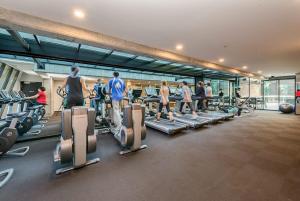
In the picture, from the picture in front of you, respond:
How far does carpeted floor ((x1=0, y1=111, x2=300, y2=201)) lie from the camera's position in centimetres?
166

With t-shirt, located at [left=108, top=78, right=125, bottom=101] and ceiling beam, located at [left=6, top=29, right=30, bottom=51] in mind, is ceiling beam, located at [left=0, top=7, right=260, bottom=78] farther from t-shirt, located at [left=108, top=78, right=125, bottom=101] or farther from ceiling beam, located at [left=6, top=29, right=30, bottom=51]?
t-shirt, located at [left=108, top=78, right=125, bottom=101]

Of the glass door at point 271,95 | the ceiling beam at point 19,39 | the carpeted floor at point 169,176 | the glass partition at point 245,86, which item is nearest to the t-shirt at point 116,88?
the carpeted floor at point 169,176

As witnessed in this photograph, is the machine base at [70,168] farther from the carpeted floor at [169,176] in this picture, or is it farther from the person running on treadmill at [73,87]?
the person running on treadmill at [73,87]

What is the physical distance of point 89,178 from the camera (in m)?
2.03

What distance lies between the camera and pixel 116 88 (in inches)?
157

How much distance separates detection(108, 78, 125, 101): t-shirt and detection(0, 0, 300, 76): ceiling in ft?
4.56

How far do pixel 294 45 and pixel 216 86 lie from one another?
33.5ft

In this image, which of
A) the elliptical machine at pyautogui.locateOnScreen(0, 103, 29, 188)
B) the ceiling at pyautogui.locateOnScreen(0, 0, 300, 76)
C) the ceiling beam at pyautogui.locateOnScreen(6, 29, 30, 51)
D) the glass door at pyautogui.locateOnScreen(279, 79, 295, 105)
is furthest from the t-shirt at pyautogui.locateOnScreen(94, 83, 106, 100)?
the glass door at pyautogui.locateOnScreen(279, 79, 295, 105)

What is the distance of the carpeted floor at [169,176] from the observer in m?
1.66

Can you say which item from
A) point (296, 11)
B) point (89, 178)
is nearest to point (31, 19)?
point (89, 178)

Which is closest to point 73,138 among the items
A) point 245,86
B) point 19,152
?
point 19,152

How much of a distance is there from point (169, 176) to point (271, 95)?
14.9m

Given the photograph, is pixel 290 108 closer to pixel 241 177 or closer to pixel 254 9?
pixel 254 9

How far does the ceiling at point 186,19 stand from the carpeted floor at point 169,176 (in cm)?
302
